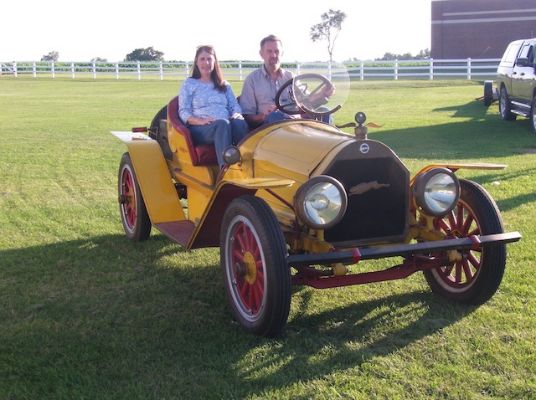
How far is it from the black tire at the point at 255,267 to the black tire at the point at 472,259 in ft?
4.00

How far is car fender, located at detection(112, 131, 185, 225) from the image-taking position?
5.70 metres

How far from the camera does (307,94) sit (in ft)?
16.7

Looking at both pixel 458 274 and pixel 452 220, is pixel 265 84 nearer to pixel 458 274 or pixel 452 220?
pixel 452 220

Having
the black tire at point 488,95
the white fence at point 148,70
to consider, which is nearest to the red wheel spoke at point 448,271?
the black tire at point 488,95

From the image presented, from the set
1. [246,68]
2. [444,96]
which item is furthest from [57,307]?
[246,68]

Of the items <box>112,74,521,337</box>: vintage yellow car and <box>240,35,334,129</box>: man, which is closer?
<box>112,74,521,337</box>: vintage yellow car

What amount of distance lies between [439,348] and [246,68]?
34.7 meters

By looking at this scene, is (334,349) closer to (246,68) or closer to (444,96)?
(444,96)

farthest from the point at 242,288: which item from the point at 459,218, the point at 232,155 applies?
the point at 459,218

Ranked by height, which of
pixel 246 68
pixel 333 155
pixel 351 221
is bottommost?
pixel 351 221

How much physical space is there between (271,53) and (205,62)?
1.97 feet

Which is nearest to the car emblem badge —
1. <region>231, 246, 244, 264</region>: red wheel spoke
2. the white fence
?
<region>231, 246, 244, 264</region>: red wheel spoke

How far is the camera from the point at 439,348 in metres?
3.76

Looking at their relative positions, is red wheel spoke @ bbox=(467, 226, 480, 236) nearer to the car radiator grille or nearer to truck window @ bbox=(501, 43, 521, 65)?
the car radiator grille
